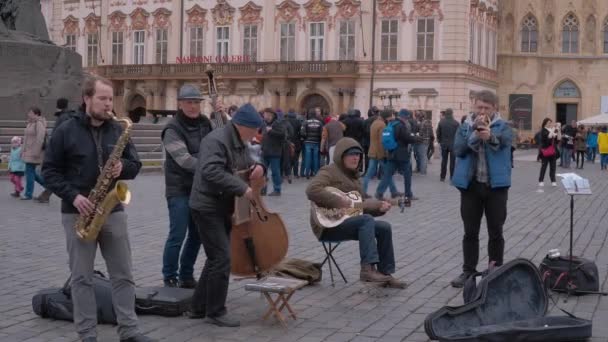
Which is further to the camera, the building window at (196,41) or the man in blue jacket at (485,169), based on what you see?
the building window at (196,41)

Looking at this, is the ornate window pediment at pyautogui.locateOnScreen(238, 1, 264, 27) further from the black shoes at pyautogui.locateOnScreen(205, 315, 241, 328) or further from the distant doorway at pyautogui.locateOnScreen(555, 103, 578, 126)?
the black shoes at pyautogui.locateOnScreen(205, 315, 241, 328)

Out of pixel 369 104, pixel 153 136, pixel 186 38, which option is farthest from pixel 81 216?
pixel 186 38

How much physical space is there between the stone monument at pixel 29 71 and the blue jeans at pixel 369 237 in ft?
52.6

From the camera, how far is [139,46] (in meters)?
52.6

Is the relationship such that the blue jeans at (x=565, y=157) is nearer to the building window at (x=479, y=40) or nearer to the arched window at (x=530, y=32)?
the building window at (x=479, y=40)

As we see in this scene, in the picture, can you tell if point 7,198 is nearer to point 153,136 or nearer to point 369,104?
point 153,136

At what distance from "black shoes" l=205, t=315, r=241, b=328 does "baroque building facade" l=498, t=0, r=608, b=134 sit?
45.6 metres

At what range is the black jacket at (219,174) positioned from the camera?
6973mm

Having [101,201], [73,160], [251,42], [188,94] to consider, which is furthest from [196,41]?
[101,201]

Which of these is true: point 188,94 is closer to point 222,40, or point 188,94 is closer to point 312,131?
point 312,131

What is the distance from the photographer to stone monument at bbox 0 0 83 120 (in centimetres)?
2348

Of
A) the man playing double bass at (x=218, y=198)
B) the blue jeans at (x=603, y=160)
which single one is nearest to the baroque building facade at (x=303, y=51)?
the blue jeans at (x=603, y=160)

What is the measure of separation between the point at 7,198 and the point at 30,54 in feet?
26.5

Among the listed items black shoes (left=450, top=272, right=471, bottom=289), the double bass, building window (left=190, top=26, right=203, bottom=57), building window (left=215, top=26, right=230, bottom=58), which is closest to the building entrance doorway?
building window (left=215, top=26, right=230, bottom=58)
